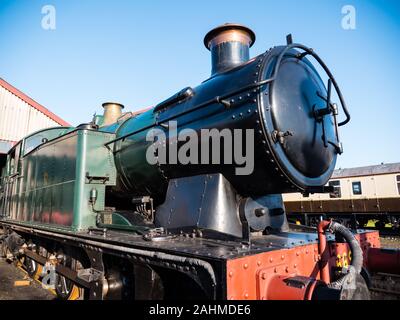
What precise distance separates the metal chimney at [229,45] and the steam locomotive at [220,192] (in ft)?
0.05

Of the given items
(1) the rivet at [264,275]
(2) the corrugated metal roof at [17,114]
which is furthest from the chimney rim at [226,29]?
(2) the corrugated metal roof at [17,114]

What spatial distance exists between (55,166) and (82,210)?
129 centimetres

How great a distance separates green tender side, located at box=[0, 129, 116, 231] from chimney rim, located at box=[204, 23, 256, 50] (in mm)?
1969

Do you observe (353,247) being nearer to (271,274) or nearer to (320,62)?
(271,274)

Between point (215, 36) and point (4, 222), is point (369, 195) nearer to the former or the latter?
point (215, 36)

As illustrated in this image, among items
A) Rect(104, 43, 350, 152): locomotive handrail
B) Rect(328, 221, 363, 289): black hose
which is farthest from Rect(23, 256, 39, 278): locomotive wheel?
Rect(328, 221, 363, 289): black hose

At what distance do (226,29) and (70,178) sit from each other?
9.77 feet

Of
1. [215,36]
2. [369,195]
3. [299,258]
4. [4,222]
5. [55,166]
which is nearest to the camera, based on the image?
[299,258]

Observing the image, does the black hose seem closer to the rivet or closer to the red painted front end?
the red painted front end

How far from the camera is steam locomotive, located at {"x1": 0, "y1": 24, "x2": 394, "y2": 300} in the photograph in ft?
7.04

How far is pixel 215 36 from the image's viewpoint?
3.94m

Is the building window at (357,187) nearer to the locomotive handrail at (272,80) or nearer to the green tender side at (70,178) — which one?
the locomotive handrail at (272,80)
